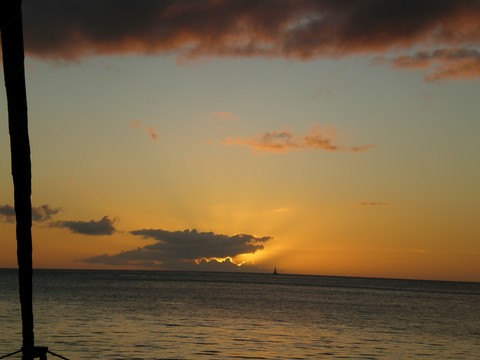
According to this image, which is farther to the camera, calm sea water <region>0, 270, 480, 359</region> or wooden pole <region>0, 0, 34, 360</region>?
calm sea water <region>0, 270, 480, 359</region>

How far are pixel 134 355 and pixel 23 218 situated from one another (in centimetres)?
3022

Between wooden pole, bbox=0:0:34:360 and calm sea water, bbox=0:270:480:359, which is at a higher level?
wooden pole, bbox=0:0:34:360

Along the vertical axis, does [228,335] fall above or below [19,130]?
below

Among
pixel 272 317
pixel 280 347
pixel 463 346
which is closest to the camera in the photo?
pixel 280 347

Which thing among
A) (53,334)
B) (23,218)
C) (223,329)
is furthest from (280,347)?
(23,218)

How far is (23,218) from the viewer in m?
6.41

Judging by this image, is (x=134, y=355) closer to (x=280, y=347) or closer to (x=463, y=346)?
(x=280, y=347)

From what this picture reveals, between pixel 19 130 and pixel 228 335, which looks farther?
pixel 228 335

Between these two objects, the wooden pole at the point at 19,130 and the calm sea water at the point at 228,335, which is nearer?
the wooden pole at the point at 19,130

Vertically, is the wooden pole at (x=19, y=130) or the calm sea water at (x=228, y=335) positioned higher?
the wooden pole at (x=19, y=130)

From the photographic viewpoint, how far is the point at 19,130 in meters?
6.06

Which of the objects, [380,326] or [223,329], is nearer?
[223,329]

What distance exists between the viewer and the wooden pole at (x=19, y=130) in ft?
18.2

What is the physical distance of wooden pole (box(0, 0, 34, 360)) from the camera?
555 centimetres
